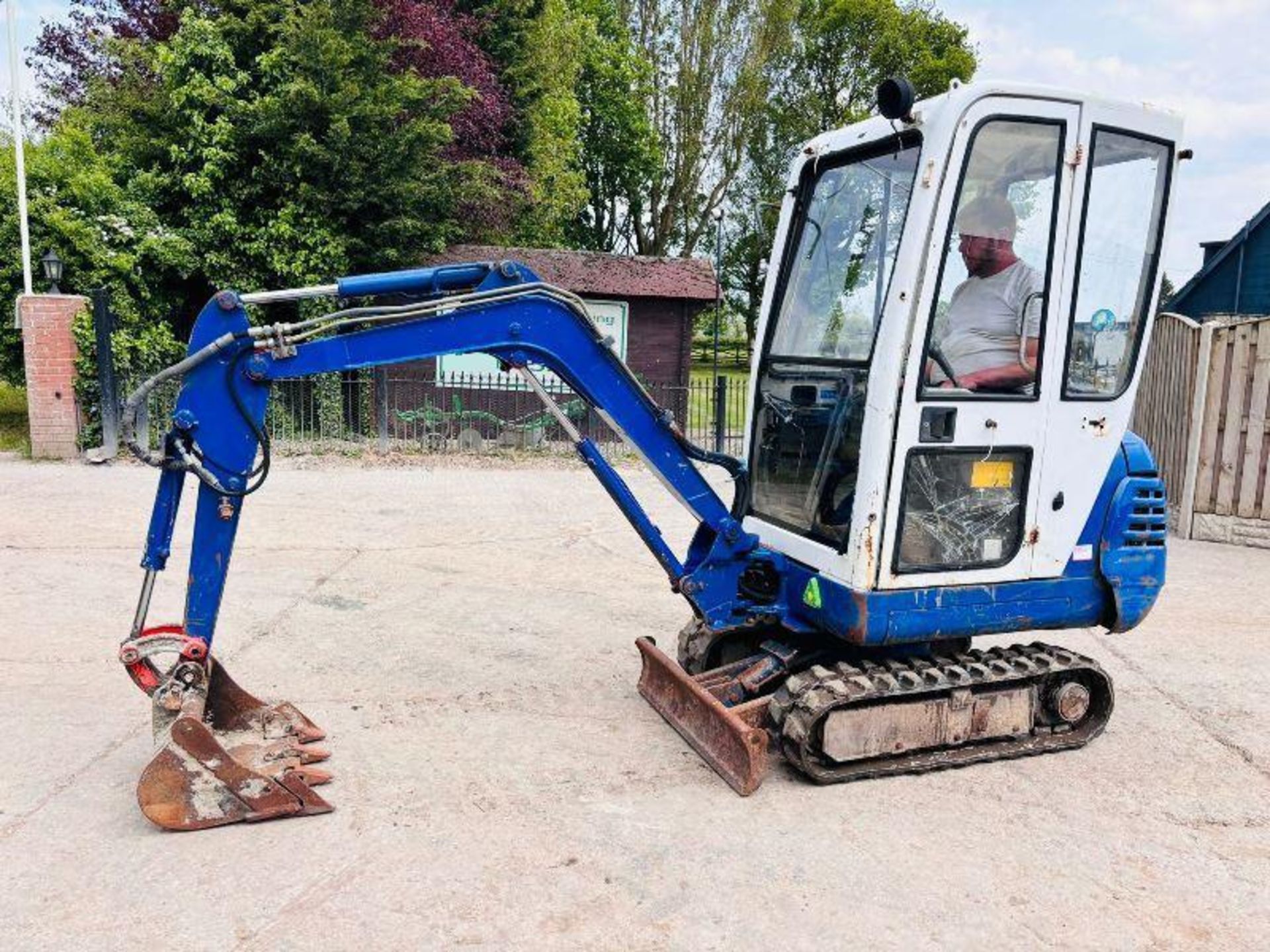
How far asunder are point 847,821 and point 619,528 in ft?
19.6

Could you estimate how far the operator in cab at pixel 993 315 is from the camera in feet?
13.4

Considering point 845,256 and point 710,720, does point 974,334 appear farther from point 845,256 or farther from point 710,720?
point 710,720

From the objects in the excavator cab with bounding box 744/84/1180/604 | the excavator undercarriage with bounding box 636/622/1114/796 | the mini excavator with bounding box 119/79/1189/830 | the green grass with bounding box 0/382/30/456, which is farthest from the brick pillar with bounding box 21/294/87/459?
the excavator cab with bounding box 744/84/1180/604

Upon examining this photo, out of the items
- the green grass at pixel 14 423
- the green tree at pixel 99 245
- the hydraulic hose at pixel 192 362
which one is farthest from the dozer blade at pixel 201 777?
the green grass at pixel 14 423

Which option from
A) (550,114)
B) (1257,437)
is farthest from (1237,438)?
(550,114)

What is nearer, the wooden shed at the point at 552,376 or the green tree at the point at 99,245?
the green tree at the point at 99,245

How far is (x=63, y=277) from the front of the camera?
1284cm

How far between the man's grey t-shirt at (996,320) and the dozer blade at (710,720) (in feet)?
5.73

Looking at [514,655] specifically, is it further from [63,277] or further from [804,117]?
[804,117]

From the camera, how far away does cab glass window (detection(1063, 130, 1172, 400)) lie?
4.23 meters

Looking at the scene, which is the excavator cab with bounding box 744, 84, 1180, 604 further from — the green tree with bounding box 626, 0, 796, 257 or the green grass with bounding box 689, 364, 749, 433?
the green tree with bounding box 626, 0, 796, 257

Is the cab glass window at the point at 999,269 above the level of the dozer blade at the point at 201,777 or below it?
above

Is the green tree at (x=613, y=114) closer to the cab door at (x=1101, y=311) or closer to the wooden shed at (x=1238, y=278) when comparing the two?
the wooden shed at (x=1238, y=278)

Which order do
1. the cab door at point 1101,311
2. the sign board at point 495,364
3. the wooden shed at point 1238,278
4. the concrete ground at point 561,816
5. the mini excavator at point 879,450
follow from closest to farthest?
the concrete ground at point 561,816 → the mini excavator at point 879,450 → the cab door at point 1101,311 → the sign board at point 495,364 → the wooden shed at point 1238,278
